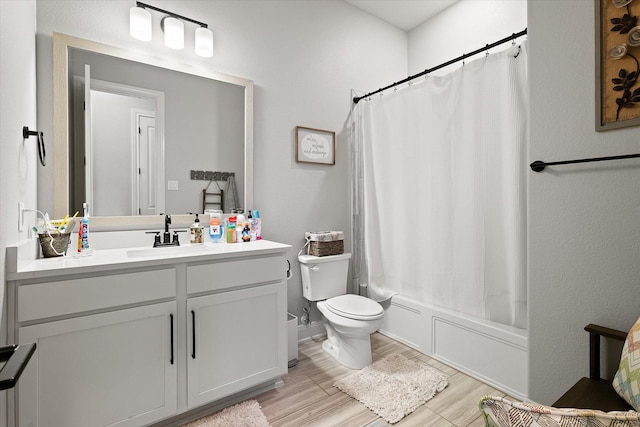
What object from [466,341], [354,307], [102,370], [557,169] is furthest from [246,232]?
[557,169]

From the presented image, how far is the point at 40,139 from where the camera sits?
148 cm

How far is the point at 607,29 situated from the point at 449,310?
1.72 metres

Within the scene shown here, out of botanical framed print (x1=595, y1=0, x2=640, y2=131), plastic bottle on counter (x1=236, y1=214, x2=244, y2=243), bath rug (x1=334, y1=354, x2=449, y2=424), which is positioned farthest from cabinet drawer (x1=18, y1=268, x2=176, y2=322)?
botanical framed print (x1=595, y1=0, x2=640, y2=131)

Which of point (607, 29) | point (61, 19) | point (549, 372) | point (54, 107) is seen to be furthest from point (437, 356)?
point (61, 19)

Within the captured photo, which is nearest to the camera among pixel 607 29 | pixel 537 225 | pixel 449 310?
pixel 607 29

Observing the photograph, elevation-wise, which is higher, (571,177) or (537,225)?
(571,177)

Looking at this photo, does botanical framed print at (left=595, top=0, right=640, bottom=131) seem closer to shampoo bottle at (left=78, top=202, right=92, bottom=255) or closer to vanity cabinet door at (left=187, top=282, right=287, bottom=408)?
vanity cabinet door at (left=187, top=282, right=287, bottom=408)

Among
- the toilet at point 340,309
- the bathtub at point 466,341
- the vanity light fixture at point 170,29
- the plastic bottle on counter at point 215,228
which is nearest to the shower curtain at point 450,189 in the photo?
the bathtub at point 466,341

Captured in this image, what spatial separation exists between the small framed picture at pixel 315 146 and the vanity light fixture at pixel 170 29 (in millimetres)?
865

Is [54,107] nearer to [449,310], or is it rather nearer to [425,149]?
[425,149]

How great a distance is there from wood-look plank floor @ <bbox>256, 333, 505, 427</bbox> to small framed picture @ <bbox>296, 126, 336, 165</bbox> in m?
1.58

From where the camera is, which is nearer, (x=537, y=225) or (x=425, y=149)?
(x=537, y=225)

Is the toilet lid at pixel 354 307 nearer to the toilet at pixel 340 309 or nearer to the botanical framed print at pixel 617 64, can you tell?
the toilet at pixel 340 309

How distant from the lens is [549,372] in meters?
1.48
